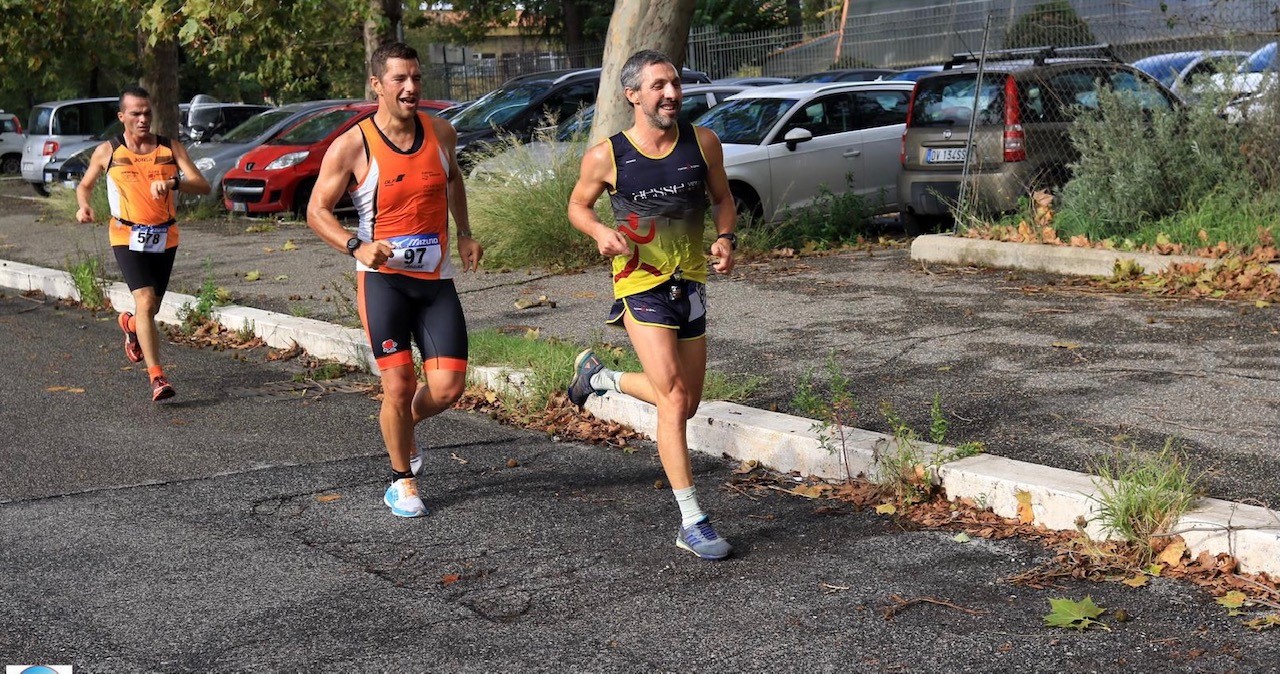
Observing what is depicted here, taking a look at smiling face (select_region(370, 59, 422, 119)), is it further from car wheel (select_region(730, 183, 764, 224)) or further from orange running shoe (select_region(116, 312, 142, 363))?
car wheel (select_region(730, 183, 764, 224))

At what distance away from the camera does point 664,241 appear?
17.3 ft

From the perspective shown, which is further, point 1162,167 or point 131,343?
point 1162,167

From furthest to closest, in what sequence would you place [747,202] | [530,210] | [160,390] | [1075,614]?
[747,202] < [530,210] < [160,390] < [1075,614]

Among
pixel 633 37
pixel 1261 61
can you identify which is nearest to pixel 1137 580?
pixel 1261 61

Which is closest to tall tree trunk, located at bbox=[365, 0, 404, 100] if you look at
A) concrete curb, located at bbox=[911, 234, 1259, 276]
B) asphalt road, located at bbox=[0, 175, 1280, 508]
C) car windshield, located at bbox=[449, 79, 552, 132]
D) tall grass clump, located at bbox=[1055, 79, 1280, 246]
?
car windshield, located at bbox=[449, 79, 552, 132]

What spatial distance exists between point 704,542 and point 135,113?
5.13 meters

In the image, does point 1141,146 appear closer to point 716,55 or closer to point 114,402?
point 114,402

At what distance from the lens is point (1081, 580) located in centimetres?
471

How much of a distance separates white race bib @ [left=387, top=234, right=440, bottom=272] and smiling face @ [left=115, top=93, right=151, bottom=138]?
3510mm

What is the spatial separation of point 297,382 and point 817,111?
712 cm

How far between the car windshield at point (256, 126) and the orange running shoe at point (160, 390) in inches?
531

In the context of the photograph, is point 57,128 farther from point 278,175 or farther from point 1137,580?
point 1137,580

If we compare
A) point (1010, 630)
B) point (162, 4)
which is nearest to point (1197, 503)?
point (1010, 630)

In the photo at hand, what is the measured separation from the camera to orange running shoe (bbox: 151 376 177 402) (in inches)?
325
